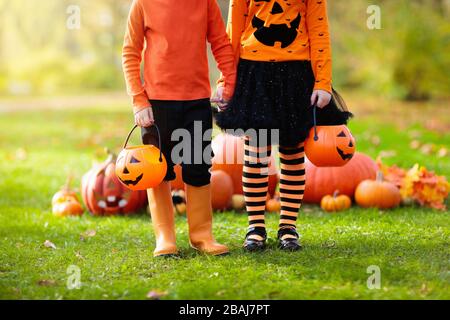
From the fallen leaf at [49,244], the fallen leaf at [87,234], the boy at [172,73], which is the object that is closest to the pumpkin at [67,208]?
the fallen leaf at [87,234]

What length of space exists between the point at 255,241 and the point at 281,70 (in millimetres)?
868

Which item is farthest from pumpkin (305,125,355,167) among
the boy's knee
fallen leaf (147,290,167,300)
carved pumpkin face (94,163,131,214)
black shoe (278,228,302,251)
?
carved pumpkin face (94,163,131,214)

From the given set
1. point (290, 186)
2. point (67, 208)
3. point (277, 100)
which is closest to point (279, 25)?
point (277, 100)

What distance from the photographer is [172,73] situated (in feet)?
10.6

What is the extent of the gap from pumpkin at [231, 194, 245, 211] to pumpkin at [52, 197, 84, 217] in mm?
1014

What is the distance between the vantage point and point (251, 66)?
3307 mm

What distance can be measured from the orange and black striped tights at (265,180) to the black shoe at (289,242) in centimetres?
2

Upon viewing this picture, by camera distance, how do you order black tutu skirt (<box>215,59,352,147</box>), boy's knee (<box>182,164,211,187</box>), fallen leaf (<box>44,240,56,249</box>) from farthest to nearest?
fallen leaf (<box>44,240,56,249</box>) < boy's knee (<box>182,164,211,187</box>) < black tutu skirt (<box>215,59,352,147</box>)

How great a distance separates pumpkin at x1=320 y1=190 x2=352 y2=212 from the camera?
14.4ft

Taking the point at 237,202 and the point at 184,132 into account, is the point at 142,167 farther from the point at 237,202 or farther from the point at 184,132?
the point at 237,202

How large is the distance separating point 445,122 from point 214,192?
197 inches

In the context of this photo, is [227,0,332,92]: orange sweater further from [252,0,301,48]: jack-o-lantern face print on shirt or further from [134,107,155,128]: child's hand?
[134,107,155,128]: child's hand
